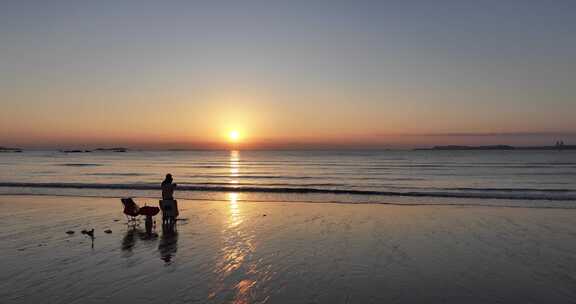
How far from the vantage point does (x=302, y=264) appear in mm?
9344

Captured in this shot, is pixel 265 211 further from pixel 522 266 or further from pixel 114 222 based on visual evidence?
pixel 522 266

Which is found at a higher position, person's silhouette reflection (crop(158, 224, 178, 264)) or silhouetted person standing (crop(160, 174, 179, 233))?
silhouetted person standing (crop(160, 174, 179, 233))

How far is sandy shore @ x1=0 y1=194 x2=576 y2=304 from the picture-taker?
293 inches

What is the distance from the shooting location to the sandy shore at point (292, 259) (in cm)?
743

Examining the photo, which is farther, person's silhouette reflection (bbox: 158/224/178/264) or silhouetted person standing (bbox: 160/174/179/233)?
silhouetted person standing (bbox: 160/174/179/233)

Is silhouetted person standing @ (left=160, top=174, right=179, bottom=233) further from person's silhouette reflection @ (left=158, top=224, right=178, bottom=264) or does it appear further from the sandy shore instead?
the sandy shore

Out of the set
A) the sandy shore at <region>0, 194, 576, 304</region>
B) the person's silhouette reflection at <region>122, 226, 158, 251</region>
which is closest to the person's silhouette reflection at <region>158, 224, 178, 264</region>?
the sandy shore at <region>0, 194, 576, 304</region>

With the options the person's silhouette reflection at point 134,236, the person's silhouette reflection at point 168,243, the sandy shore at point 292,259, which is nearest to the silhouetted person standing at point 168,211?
the person's silhouette reflection at point 168,243

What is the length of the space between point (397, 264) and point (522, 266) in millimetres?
2741

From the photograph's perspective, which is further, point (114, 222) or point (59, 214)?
point (59, 214)

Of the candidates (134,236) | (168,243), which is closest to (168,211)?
(134,236)

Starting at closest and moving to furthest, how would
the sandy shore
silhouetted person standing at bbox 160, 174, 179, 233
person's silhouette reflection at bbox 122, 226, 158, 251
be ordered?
the sandy shore, person's silhouette reflection at bbox 122, 226, 158, 251, silhouetted person standing at bbox 160, 174, 179, 233

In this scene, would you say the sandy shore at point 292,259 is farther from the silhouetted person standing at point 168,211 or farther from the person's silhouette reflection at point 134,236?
the silhouetted person standing at point 168,211

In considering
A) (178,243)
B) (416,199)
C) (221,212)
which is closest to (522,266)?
(178,243)
